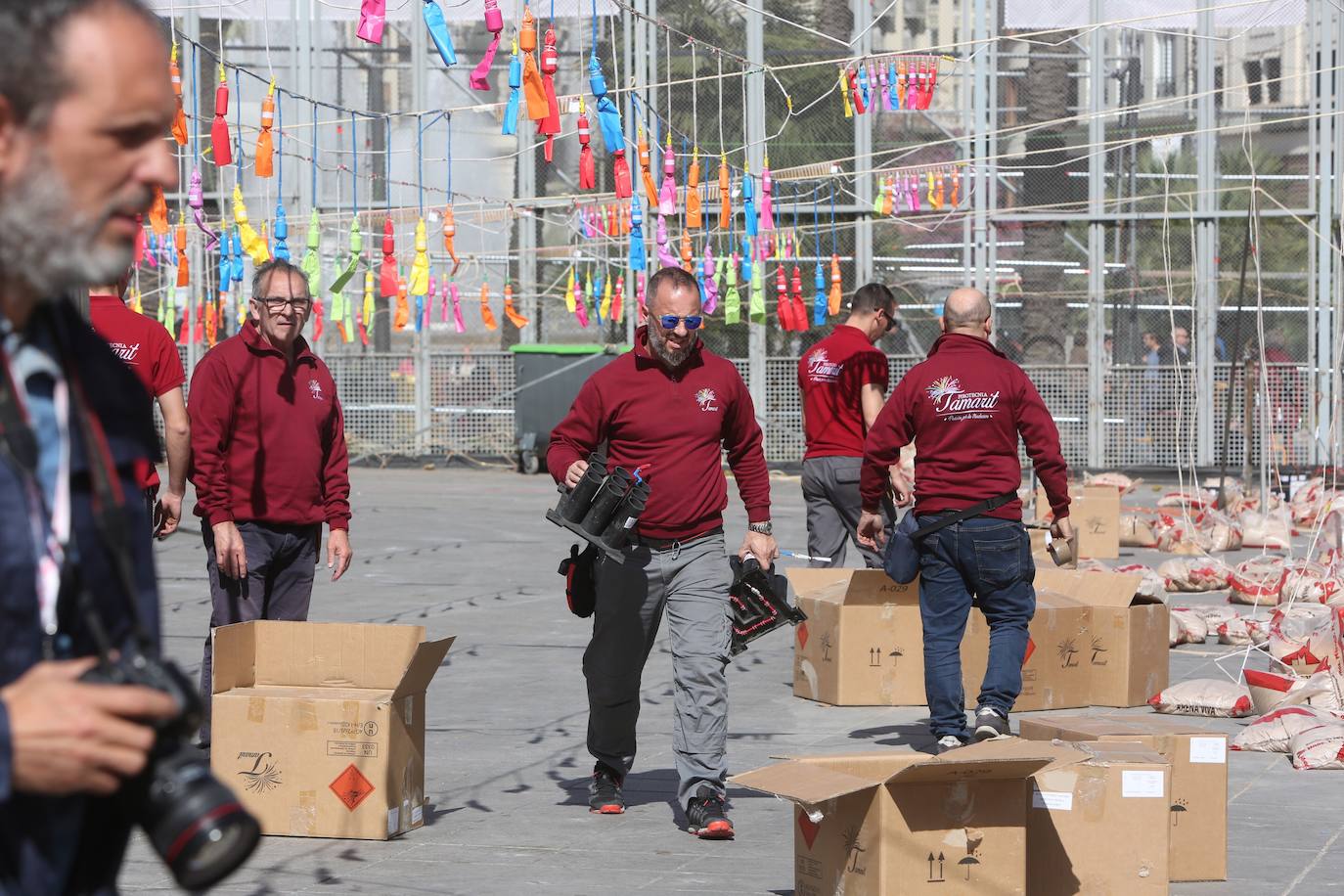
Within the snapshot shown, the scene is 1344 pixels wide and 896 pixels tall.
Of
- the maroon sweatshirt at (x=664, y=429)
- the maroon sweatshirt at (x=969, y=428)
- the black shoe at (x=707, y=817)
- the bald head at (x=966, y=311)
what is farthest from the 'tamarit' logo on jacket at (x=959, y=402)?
the black shoe at (x=707, y=817)

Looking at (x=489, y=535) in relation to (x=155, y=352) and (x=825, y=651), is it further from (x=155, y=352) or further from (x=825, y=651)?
(x=155, y=352)

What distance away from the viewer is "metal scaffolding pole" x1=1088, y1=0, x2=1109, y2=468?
29078mm

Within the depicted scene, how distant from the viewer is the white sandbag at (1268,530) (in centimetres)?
1703

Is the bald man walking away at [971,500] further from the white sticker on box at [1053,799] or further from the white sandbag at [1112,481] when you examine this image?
the white sandbag at [1112,481]

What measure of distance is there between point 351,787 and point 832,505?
4.59 m

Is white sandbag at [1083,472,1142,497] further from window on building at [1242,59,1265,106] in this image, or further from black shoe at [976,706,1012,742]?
black shoe at [976,706,1012,742]

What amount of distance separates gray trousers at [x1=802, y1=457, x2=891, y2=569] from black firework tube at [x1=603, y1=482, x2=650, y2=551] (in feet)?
10.8

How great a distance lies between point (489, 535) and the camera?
59.6ft

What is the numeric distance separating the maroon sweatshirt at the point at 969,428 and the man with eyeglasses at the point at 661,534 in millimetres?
1122

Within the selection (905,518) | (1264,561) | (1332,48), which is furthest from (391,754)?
(1332,48)

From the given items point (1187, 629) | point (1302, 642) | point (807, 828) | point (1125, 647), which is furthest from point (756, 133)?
point (807, 828)

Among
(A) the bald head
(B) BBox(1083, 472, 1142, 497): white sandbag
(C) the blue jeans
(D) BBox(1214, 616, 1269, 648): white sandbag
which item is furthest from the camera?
(B) BBox(1083, 472, 1142, 497): white sandbag

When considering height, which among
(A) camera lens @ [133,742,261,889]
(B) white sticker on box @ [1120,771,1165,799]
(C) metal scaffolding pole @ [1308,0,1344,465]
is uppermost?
(C) metal scaffolding pole @ [1308,0,1344,465]

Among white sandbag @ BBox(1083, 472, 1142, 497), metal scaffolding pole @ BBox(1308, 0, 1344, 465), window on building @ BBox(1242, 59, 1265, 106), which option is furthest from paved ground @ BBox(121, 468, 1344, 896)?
window on building @ BBox(1242, 59, 1265, 106)
